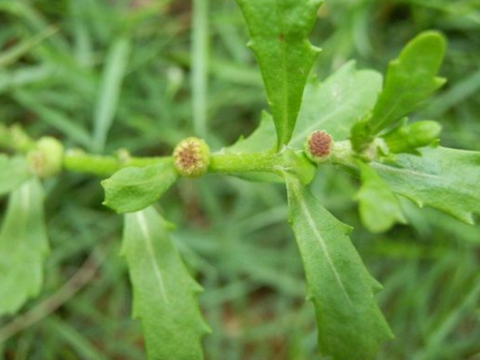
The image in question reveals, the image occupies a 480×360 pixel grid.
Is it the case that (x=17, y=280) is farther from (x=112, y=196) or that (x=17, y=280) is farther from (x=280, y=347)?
(x=280, y=347)

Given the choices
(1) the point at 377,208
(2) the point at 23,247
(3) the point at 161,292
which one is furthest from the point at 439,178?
(2) the point at 23,247

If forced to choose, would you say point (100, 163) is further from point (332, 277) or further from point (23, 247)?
point (332, 277)

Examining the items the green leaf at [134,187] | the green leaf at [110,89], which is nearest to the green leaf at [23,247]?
the green leaf at [110,89]

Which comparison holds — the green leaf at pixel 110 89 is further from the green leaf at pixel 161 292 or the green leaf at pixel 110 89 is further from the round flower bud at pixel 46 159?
the green leaf at pixel 161 292

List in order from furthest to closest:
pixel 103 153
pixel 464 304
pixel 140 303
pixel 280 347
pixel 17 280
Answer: pixel 280 347 → pixel 103 153 → pixel 464 304 → pixel 17 280 → pixel 140 303

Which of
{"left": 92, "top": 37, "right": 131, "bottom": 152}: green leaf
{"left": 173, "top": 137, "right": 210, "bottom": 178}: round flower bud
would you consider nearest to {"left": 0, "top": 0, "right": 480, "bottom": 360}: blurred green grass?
{"left": 92, "top": 37, "right": 131, "bottom": 152}: green leaf

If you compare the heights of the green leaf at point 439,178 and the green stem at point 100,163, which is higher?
the green stem at point 100,163

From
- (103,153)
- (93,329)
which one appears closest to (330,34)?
(103,153)
